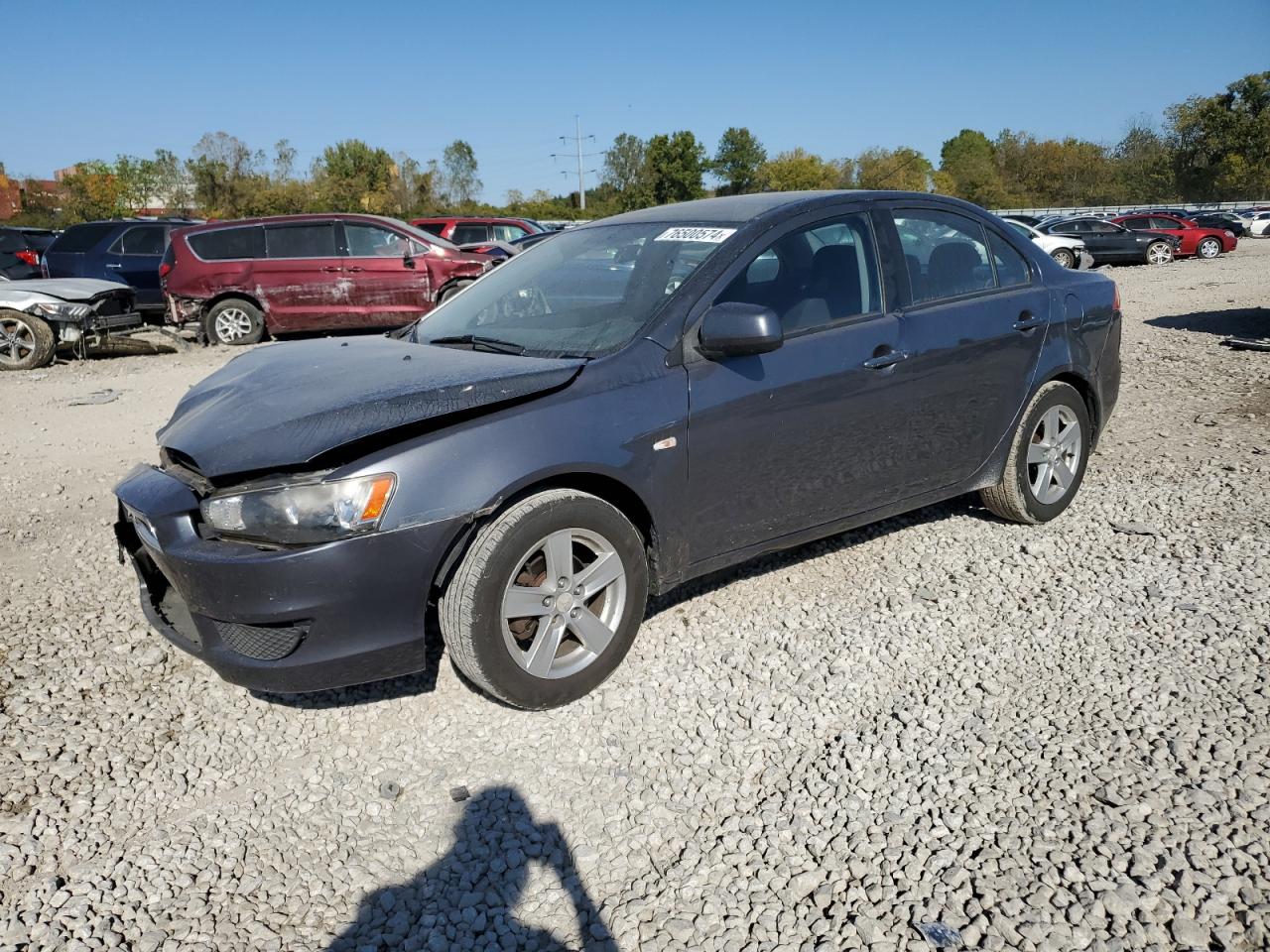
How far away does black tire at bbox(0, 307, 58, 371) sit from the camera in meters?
10.6

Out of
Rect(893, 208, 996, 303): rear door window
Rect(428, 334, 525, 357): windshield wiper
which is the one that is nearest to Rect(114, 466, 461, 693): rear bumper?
Rect(428, 334, 525, 357): windshield wiper

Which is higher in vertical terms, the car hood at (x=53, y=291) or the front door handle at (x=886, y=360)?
the car hood at (x=53, y=291)

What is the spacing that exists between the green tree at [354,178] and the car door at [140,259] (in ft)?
155

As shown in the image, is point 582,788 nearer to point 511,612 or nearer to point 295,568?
point 511,612

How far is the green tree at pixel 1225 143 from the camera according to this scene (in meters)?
Result: 60.9

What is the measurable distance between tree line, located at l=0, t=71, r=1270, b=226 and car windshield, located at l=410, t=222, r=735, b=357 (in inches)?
1945

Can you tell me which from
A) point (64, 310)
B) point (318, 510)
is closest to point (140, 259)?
point (64, 310)

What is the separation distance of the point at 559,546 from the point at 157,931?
5.02 feet

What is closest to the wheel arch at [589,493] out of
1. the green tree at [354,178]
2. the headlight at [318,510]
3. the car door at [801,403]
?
the car door at [801,403]

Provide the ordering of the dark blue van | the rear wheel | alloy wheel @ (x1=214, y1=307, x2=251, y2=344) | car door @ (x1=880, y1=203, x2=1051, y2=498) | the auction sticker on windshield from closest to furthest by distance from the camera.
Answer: the auction sticker on windshield, car door @ (x1=880, y1=203, x2=1051, y2=498), alloy wheel @ (x1=214, y1=307, x2=251, y2=344), the dark blue van, the rear wheel

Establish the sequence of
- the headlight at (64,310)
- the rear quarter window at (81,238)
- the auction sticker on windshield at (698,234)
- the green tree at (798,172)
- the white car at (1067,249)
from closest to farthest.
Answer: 1. the auction sticker on windshield at (698,234)
2. the headlight at (64,310)
3. the rear quarter window at (81,238)
4. the white car at (1067,249)
5. the green tree at (798,172)

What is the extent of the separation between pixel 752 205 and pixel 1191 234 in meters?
28.6

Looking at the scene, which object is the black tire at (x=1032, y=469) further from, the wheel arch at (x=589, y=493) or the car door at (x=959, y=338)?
the wheel arch at (x=589, y=493)

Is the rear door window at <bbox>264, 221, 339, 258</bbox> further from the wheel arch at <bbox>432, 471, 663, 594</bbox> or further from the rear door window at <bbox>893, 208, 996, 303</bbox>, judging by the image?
the wheel arch at <bbox>432, 471, 663, 594</bbox>
